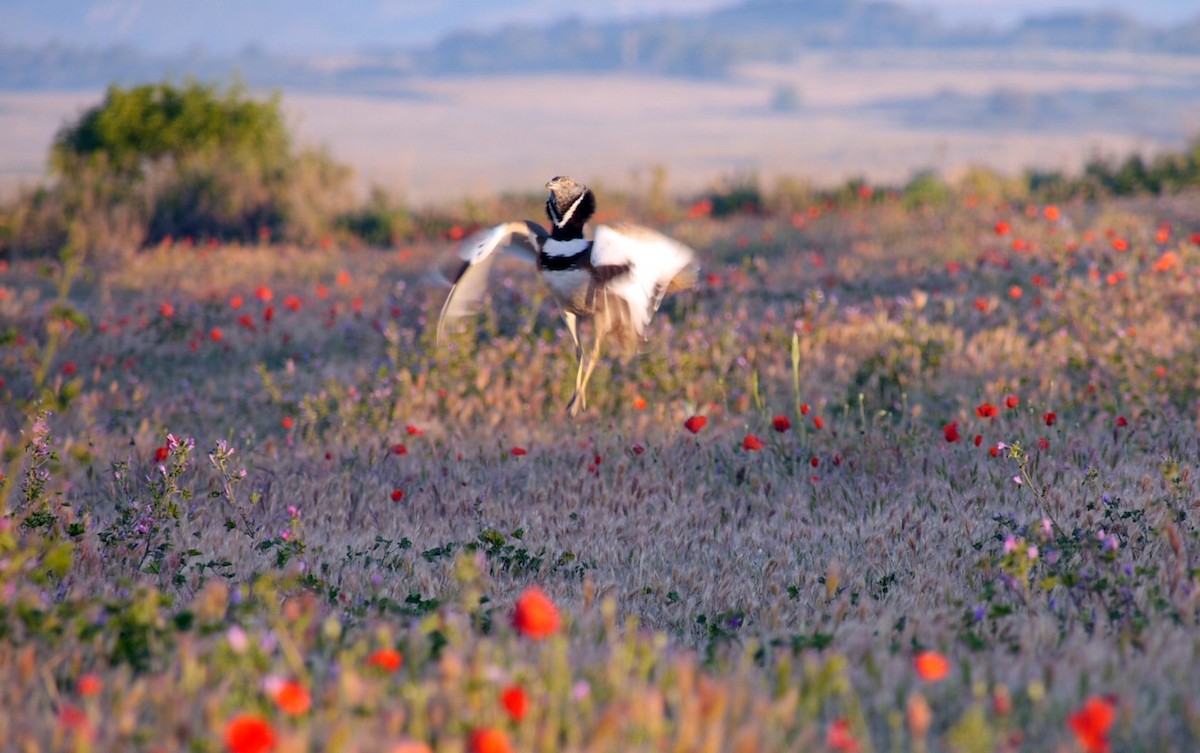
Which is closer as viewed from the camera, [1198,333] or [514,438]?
[514,438]

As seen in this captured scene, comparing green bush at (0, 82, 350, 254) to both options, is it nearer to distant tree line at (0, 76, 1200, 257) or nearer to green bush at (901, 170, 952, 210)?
distant tree line at (0, 76, 1200, 257)

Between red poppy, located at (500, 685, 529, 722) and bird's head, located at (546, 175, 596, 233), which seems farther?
bird's head, located at (546, 175, 596, 233)

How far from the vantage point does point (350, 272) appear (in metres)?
11.6

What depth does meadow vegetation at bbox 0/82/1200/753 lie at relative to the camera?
8.30ft

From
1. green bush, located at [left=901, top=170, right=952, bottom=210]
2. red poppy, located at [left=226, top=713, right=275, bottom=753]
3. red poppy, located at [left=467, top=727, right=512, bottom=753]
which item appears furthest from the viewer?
green bush, located at [left=901, top=170, right=952, bottom=210]

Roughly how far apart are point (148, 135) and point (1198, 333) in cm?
1355

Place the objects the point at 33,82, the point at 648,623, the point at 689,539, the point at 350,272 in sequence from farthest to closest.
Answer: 1. the point at 33,82
2. the point at 350,272
3. the point at 689,539
4. the point at 648,623

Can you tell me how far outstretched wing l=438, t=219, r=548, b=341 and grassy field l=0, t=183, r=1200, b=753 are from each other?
18 cm

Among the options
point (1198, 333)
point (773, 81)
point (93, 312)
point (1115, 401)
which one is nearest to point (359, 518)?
point (1115, 401)

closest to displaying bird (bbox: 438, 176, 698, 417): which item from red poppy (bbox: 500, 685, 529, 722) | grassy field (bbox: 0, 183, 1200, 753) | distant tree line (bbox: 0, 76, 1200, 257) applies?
grassy field (bbox: 0, 183, 1200, 753)

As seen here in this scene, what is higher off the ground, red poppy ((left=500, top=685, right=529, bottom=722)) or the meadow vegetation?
red poppy ((left=500, top=685, right=529, bottom=722))

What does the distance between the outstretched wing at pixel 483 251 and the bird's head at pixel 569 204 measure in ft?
0.43

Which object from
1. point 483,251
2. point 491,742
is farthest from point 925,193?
point 491,742

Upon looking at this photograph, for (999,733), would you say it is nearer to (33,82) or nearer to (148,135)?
(148,135)
